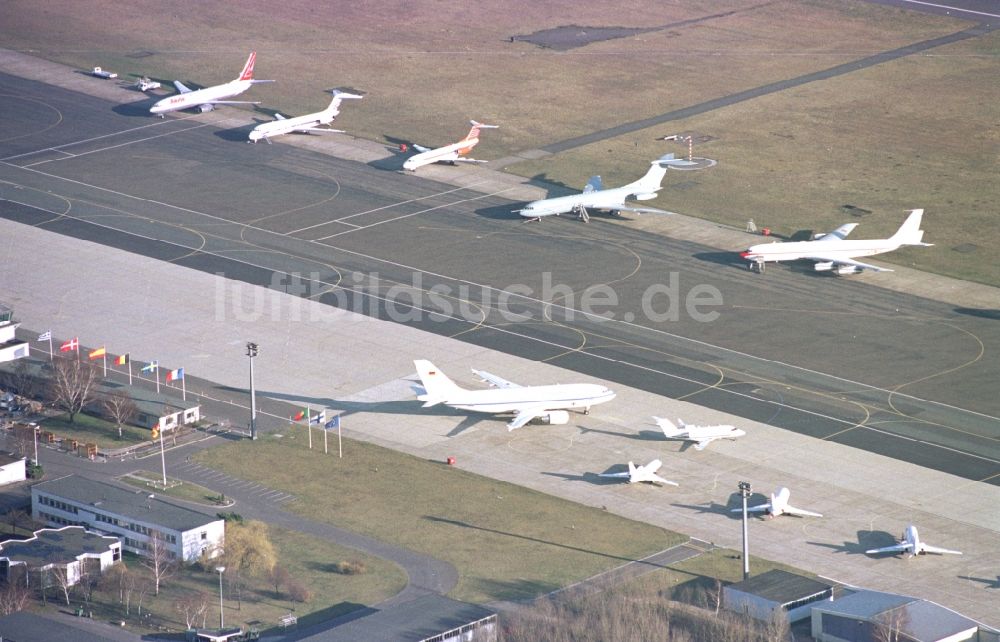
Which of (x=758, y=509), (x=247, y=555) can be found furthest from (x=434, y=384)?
(x=758, y=509)

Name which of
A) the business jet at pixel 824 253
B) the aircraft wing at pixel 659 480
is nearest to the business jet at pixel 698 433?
the aircraft wing at pixel 659 480

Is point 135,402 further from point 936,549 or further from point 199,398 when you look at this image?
point 936,549

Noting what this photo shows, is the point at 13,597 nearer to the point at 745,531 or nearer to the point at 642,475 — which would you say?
the point at 642,475

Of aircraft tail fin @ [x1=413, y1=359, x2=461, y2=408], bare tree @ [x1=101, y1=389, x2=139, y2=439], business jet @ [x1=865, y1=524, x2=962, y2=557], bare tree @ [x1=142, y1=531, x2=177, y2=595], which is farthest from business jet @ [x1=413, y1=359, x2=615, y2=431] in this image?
business jet @ [x1=865, y1=524, x2=962, y2=557]

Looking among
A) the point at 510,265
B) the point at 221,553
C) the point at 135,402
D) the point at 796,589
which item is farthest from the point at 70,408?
the point at 796,589

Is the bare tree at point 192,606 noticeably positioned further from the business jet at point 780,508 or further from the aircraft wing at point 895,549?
the aircraft wing at point 895,549

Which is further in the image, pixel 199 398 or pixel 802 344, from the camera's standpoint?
pixel 802 344

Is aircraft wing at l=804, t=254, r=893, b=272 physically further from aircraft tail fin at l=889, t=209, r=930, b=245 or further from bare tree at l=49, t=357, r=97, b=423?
bare tree at l=49, t=357, r=97, b=423

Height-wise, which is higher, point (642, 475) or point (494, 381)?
point (494, 381)

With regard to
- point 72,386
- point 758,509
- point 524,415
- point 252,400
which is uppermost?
point 252,400
